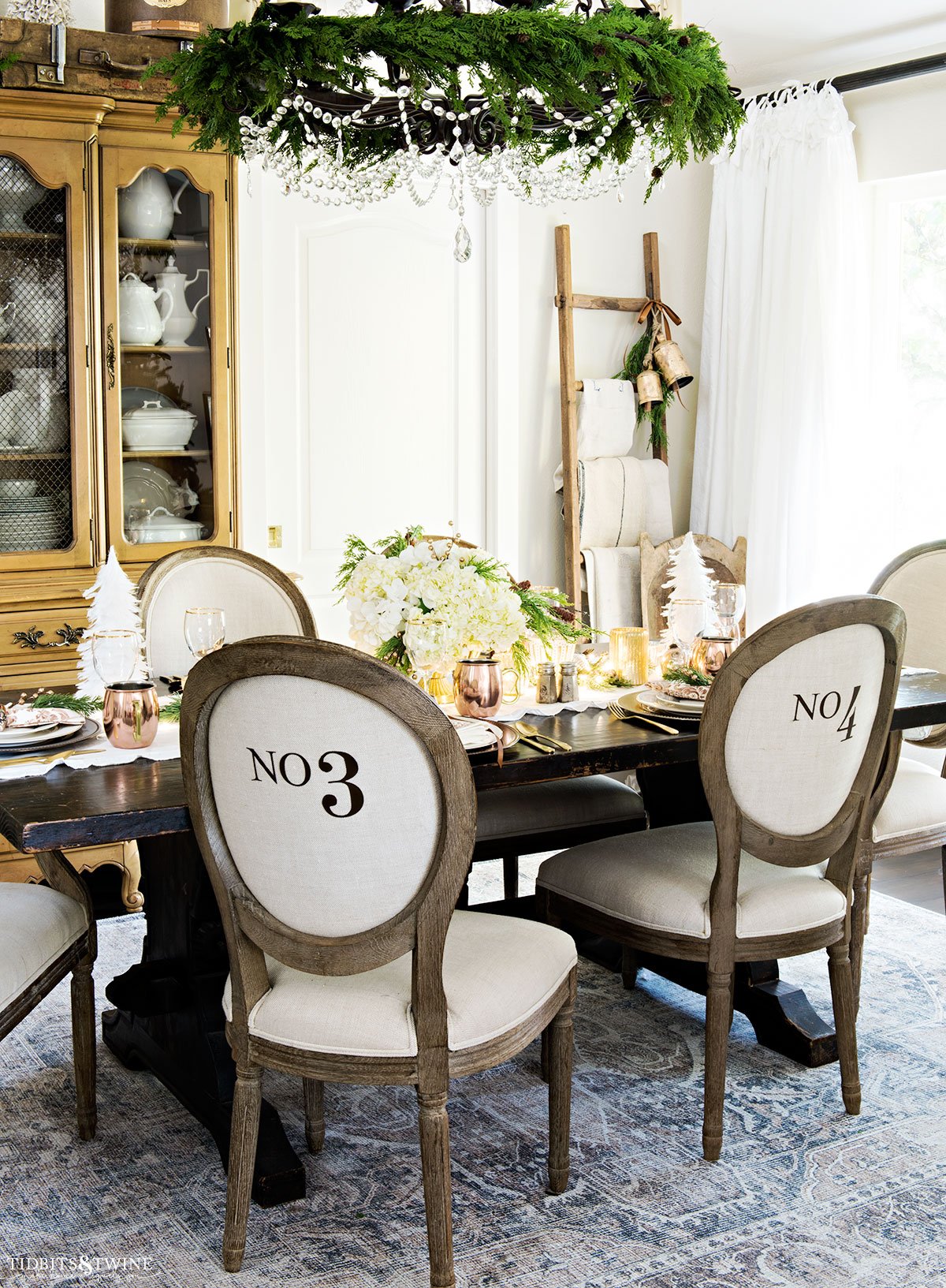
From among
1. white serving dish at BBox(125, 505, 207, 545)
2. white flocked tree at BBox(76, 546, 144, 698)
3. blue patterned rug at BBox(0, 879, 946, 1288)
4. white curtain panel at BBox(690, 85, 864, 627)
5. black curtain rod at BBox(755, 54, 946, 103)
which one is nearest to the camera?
blue patterned rug at BBox(0, 879, 946, 1288)

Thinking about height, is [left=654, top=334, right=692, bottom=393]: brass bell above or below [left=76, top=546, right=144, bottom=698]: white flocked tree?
above

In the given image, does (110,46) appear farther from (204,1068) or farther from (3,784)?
(204,1068)

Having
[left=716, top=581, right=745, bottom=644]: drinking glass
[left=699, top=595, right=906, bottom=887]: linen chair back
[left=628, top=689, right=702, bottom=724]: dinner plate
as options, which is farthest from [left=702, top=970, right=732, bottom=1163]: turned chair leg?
[left=716, top=581, right=745, bottom=644]: drinking glass

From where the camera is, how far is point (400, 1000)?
1815mm

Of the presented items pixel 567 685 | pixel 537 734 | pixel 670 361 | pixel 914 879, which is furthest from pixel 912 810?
pixel 670 361

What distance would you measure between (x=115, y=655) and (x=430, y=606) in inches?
21.6

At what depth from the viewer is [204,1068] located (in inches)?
90.7

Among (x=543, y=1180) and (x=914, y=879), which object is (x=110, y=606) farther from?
(x=914, y=879)

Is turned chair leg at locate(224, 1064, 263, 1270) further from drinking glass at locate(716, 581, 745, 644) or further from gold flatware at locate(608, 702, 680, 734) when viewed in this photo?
drinking glass at locate(716, 581, 745, 644)

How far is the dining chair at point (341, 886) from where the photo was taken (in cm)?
171

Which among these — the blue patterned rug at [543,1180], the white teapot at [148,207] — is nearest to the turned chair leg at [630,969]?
the blue patterned rug at [543,1180]

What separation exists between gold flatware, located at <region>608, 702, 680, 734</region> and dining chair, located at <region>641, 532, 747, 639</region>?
1.85 metres

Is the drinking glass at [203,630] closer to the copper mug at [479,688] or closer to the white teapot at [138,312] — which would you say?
the copper mug at [479,688]

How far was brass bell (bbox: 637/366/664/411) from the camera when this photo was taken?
15.0 ft
